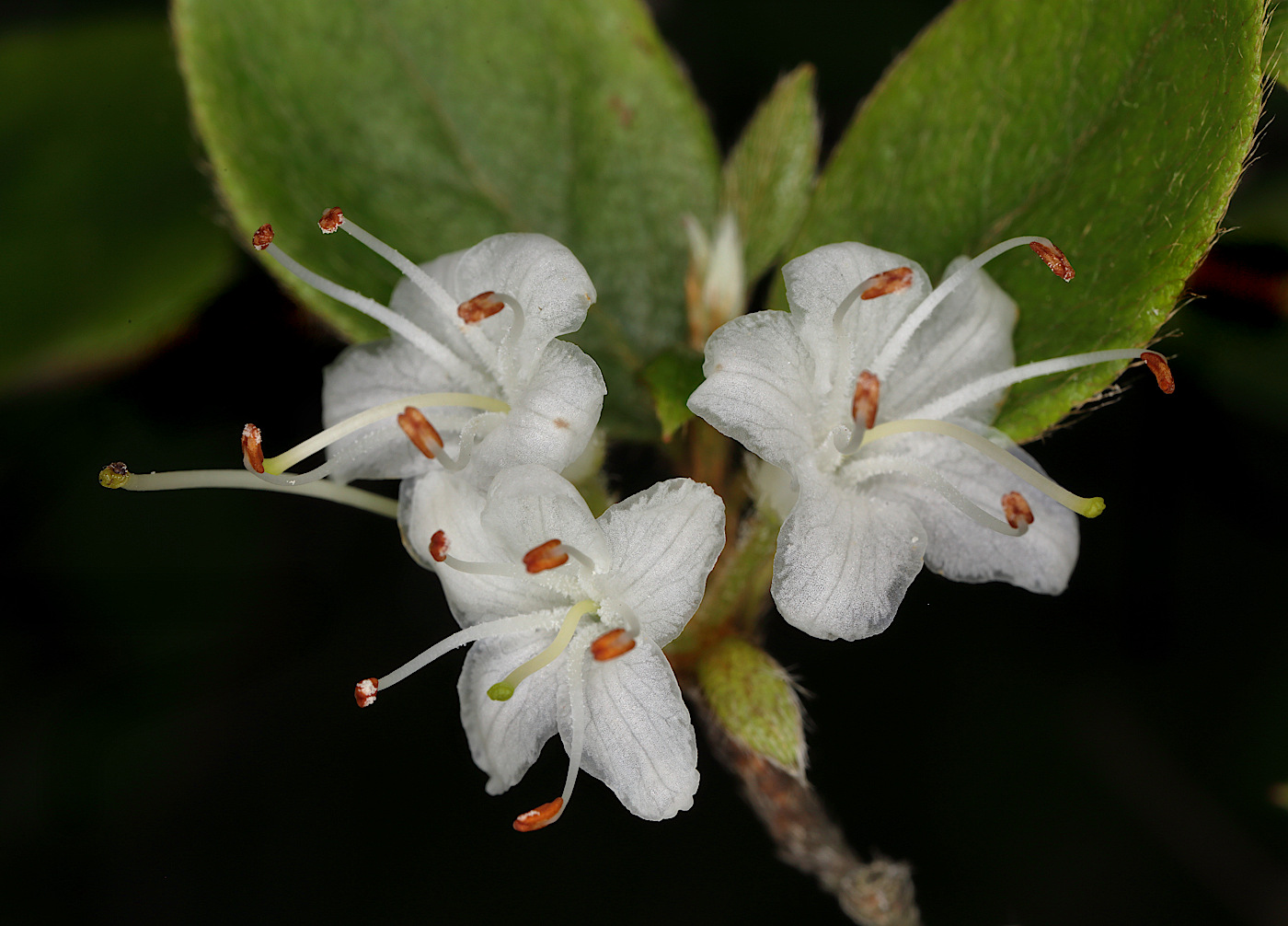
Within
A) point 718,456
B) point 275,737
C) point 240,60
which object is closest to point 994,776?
point 718,456

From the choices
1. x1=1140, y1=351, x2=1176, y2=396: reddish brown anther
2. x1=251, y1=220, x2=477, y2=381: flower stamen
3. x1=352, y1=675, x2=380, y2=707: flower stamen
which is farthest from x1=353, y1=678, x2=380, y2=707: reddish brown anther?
x1=1140, y1=351, x2=1176, y2=396: reddish brown anther

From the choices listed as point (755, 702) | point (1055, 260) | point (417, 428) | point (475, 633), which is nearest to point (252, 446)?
point (417, 428)

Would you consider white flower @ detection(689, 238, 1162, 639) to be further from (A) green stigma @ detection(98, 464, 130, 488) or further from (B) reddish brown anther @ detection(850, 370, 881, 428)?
(A) green stigma @ detection(98, 464, 130, 488)

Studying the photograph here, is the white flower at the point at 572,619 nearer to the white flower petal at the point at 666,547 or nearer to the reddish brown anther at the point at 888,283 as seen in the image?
the white flower petal at the point at 666,547

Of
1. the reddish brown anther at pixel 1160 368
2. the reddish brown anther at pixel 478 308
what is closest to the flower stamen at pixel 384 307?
the reddish brown anther at pixel 478 308

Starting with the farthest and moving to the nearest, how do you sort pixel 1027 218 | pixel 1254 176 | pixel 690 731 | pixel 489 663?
pixel 1254 176
pixel 1027 218
pixel 489 663
pixel 690 731

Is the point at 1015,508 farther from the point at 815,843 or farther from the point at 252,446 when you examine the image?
the point at 252,446

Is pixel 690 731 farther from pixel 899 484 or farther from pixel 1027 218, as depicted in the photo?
pixel 1027 218
